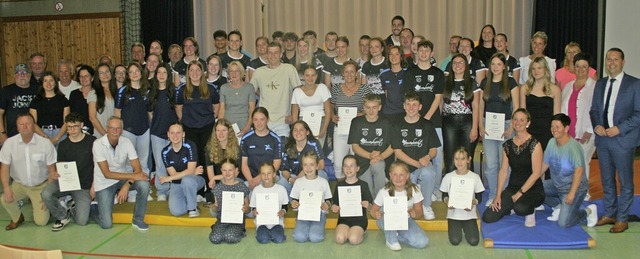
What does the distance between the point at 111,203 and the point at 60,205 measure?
0.58 meters

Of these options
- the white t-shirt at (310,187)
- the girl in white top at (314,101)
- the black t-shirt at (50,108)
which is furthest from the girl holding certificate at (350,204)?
the black t-shirt at (50,108)

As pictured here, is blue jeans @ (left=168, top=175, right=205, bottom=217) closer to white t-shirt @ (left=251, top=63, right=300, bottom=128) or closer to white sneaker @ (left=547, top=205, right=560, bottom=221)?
white t-shirt @ (left=251, top=63, right=300, bottom=128)

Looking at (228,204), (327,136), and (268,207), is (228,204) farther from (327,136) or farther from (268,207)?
(327,136)

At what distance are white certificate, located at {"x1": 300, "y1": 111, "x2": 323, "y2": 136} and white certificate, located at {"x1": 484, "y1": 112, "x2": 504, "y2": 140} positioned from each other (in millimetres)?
1952

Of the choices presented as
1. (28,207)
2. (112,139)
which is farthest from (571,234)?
(28,207)

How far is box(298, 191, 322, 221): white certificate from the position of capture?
21.2 feet

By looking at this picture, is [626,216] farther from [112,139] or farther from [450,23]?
[450,23]

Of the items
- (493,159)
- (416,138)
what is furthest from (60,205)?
(493,159)

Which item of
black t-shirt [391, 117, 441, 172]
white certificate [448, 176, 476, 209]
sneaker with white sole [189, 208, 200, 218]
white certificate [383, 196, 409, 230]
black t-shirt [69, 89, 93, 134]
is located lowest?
sneaker with white sole [189, 208, 200, 218]

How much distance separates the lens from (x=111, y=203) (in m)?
7.25

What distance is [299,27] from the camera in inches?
543

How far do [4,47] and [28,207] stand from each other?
25.9ft

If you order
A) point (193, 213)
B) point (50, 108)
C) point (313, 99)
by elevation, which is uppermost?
point (313, 99)

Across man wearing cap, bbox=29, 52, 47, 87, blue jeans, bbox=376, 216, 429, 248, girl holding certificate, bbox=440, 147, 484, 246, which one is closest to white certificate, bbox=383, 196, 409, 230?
blue jeans, bbox=376, 216, 429, 248
